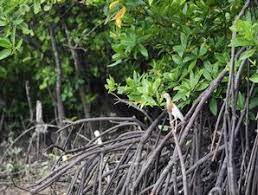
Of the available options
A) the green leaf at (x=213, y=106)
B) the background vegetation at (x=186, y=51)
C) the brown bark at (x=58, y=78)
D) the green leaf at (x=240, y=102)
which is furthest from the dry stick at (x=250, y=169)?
the brown bark at (x=58, y=78)

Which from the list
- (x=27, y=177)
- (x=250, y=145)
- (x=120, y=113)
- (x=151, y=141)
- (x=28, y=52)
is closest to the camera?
(x=250, y=145)

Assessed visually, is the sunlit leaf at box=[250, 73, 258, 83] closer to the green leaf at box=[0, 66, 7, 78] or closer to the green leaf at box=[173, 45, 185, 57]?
the green leaf at box=[173, 45, 185, 57]

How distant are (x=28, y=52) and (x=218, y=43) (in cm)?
317

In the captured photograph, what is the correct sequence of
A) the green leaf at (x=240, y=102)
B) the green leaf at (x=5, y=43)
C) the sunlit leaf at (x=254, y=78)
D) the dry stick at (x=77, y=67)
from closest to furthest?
the sunlit leaf at (x=254, y=78) → the green leaf at (x=240, y=102) → the green leaf at (x=5, y=43) → the dry stick at (x=77, y=67)

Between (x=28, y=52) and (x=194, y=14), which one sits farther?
(x=28, y=52)

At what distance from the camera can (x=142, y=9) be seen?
2.91 m

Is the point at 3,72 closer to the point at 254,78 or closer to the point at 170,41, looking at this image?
the point at 170,41

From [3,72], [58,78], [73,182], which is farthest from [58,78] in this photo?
[73,182]

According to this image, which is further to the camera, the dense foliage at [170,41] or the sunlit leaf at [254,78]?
the dense foliage at [170,41]

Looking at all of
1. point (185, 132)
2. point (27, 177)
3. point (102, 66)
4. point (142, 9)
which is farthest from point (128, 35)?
point (102, 66)

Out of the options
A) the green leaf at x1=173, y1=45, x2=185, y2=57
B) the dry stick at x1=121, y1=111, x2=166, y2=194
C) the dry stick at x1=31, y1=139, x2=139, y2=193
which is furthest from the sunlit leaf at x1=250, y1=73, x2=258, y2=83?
the dry stick at x1=31, y1=139, x2=139, y2=193

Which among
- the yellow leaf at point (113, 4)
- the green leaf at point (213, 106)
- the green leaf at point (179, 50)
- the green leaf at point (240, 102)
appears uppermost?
the yellow leaf at point (113, 4)

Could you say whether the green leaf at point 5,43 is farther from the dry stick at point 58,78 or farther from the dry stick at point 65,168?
the dry stick at point 58,78

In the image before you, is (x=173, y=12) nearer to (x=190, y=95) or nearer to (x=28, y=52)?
(x=190, y=95)
